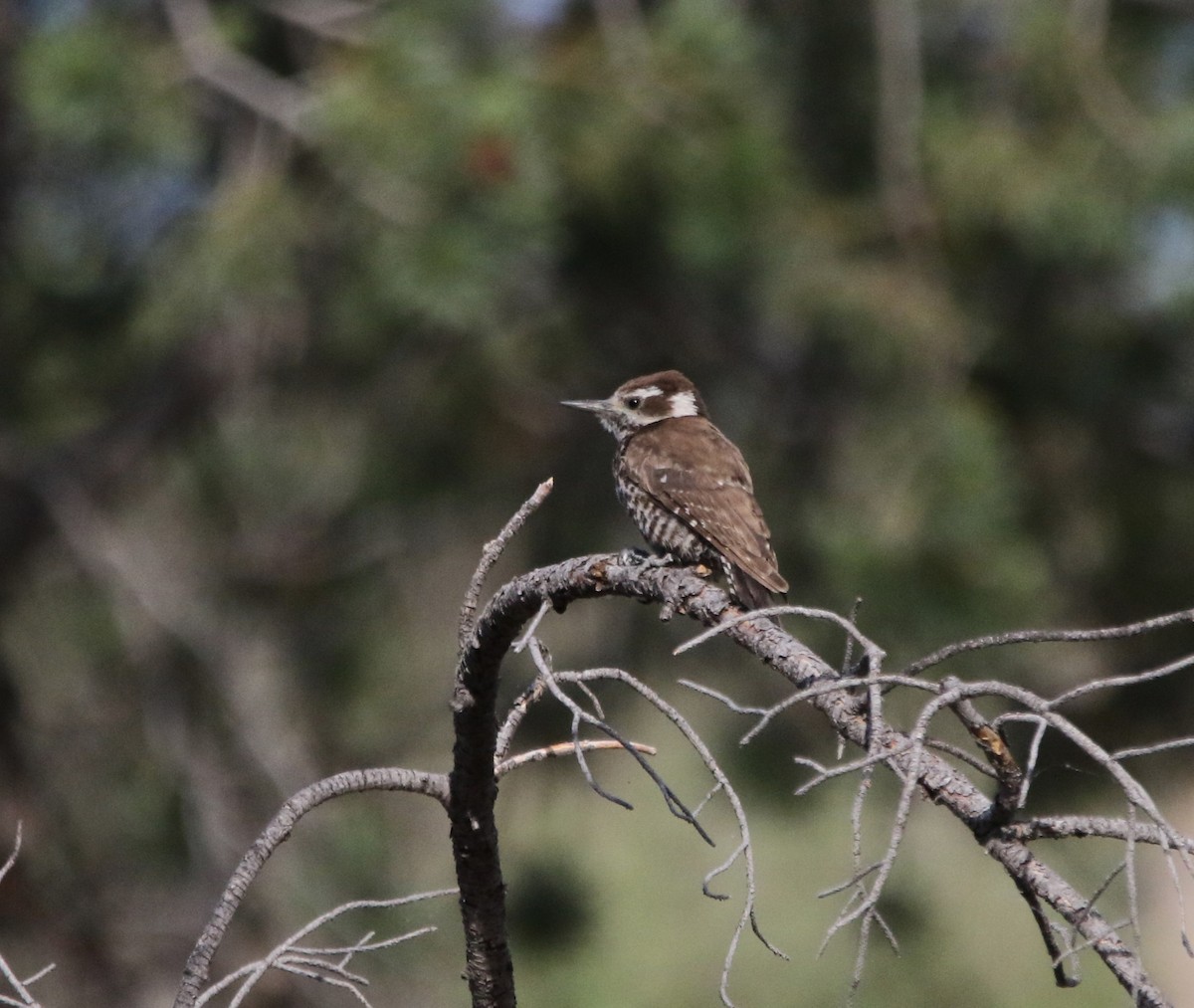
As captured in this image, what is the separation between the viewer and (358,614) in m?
6.13

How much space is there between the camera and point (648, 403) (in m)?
5.05

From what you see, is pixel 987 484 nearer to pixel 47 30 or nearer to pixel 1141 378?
pixel 1141 378

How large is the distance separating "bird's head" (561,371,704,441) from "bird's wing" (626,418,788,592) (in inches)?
4.4

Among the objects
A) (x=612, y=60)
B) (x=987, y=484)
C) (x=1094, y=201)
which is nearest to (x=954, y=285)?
(x=1094, y=201)

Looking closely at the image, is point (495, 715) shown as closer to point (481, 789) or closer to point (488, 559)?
point (481, 789)

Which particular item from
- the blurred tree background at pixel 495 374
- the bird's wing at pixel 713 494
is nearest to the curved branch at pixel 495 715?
the bird's wing at pixel 713 494

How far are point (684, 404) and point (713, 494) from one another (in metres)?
0.71

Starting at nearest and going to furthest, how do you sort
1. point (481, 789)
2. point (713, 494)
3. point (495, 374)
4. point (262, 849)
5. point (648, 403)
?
point (262, 849) < point (481, 789) < point (713, 494) < point (648, 403) < point (495, 374)

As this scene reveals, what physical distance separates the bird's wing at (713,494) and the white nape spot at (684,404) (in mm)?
111

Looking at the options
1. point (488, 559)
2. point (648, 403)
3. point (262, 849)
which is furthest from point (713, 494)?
point (262, 849)

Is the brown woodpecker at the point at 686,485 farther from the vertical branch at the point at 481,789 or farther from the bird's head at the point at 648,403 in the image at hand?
the vertical branch at the point at 481,789

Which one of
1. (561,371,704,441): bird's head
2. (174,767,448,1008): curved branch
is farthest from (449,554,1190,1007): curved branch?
(561,371,704,441): bird's head

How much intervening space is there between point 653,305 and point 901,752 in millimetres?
3923

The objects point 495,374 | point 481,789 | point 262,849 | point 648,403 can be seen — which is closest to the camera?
point 262,849
